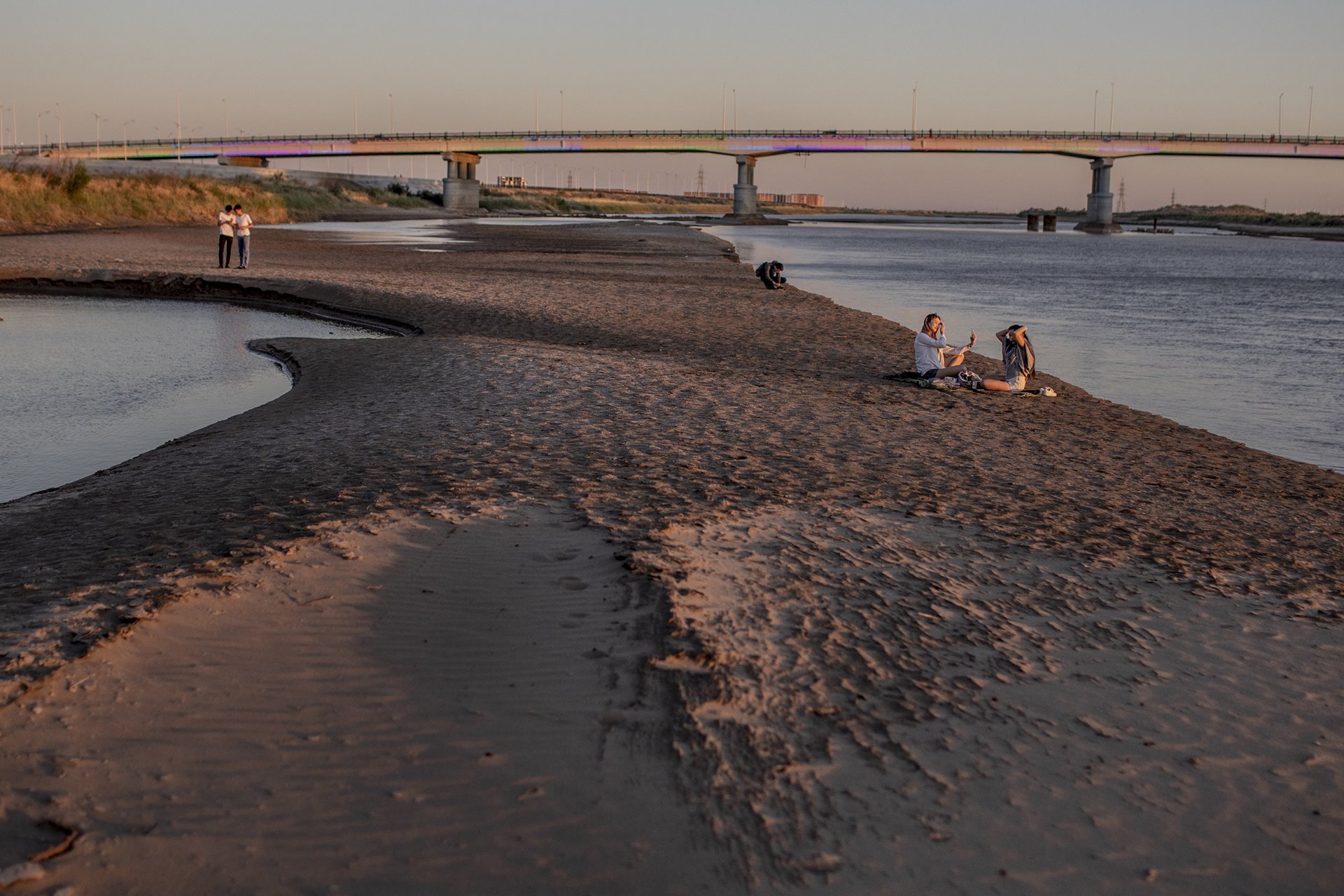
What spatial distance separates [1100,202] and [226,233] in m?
126

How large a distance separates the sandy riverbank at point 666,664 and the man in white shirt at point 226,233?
57.0 ft

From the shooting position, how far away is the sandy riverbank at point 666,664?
340 cm

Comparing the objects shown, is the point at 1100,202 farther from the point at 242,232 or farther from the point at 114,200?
the point at 242,232

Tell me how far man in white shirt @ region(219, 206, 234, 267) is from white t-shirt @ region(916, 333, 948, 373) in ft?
58.1

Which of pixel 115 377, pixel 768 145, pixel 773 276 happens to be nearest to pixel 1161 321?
pixel 773 276

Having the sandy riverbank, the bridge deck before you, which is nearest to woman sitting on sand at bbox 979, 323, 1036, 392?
the sandy riverbank

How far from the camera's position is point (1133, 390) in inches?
606

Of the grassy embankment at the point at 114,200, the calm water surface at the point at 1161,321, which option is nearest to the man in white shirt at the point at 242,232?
the calm water surface at the point at 1161,321

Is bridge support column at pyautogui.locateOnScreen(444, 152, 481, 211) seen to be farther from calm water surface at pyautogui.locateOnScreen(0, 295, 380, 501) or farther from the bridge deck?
calm water surface at pyautogui.locateOnScreen(0, 295, 380, 501)

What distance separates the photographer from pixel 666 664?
452 cm

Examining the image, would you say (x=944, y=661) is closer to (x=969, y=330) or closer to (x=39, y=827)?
(x=39, y=827)

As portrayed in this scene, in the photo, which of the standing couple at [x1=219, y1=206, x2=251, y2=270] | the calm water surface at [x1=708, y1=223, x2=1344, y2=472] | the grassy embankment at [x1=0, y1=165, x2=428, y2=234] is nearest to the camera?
the calm water surface at [x1=708, y1=223, x2=1344, y2=472]

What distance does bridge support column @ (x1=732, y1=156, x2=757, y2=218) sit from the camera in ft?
411

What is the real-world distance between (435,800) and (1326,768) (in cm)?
310
